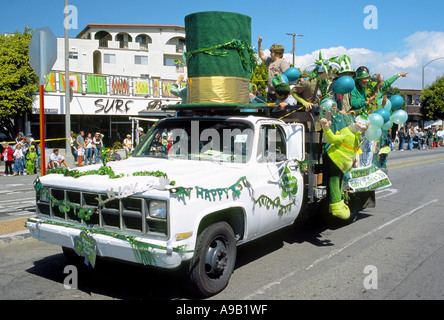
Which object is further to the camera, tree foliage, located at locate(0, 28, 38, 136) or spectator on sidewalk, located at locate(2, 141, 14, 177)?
tree foliage, located at locate(0, 28, 38, 136)

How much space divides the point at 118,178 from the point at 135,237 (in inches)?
25.9

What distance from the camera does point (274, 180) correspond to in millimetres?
5508

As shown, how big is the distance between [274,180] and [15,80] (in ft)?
83.3

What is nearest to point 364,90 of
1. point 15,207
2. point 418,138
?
point 15,207

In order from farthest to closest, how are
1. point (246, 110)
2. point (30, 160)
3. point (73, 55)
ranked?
point (73, 55), point (30, 160), point (246, 110)

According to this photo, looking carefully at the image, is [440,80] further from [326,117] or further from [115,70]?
[326,117]

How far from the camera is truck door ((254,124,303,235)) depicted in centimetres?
528

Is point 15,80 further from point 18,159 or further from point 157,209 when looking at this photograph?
point 157,209

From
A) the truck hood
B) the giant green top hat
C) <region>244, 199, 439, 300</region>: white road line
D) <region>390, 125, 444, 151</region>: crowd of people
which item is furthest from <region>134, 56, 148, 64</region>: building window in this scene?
the truck hood

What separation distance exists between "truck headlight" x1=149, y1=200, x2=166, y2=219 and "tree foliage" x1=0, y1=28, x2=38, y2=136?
83.7 ft

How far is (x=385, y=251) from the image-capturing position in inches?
249

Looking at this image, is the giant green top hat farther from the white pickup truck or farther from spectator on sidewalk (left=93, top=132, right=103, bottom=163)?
spectator on sidewalk (left=93, top=132, right=103, bottom=163)
